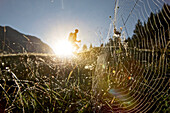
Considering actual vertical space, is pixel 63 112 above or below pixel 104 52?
below

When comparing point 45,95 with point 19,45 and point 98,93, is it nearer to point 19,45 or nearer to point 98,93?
point 98,93

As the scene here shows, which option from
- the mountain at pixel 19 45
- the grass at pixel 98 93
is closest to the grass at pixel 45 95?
the grass at pixel 98 93

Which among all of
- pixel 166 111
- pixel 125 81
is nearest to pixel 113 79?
pixel 125 81

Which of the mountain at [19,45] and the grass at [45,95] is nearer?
the grass at [45,95]

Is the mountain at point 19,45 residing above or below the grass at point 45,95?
above

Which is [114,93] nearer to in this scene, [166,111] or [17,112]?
[166,111]

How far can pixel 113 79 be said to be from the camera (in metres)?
1.32

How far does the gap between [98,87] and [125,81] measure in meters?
0.33

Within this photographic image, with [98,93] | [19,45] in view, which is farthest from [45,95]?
[19,45]

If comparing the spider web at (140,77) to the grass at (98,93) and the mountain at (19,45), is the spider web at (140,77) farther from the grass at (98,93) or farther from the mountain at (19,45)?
the mountain at (19,45)

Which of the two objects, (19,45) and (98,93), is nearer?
(98,93)

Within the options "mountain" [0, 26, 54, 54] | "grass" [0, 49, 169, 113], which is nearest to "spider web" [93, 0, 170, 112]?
"grass" [0, 49, 169, 113]

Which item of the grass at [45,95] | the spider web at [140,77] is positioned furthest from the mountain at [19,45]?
the spider web at [140,77]

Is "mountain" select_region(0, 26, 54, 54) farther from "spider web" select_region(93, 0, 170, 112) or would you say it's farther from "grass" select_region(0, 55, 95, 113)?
"spider web" select_region(93, 0, 170, 112)
